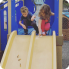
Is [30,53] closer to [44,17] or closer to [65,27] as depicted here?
[44,17]

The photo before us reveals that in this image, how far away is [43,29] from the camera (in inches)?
147

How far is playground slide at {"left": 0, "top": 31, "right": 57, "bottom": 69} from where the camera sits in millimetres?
2900

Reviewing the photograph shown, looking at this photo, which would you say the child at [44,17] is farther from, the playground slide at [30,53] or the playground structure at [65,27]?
the playground structure at [65,27]

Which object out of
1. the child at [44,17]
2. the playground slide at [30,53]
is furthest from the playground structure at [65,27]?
the playground slide at [30,53]

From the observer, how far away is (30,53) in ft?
9.63

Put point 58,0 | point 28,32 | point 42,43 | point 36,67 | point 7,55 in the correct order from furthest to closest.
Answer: point 28,32, point 58,0, point 42,43, point 7,55, point 36,67

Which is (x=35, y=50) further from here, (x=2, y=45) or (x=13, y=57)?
(x=2, y=45)

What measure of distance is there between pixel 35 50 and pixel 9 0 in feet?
5.35

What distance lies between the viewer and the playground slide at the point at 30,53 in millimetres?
2900

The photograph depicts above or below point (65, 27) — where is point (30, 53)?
below

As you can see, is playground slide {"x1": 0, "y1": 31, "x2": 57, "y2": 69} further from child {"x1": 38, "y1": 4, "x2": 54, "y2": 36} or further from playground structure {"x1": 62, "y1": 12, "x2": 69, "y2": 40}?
playground structure {"x1": 62, "y1": 12, "x2": 69, "y2": 40}

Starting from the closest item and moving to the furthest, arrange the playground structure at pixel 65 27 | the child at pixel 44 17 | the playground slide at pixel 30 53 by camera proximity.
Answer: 1. the playground slide at pixel 30 53
2. the child at pixel 44 17
3. the playground structure at pixel 65 27

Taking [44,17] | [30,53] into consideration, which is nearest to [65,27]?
[44,17]

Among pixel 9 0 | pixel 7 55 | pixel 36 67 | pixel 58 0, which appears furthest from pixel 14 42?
pixel 58 0
